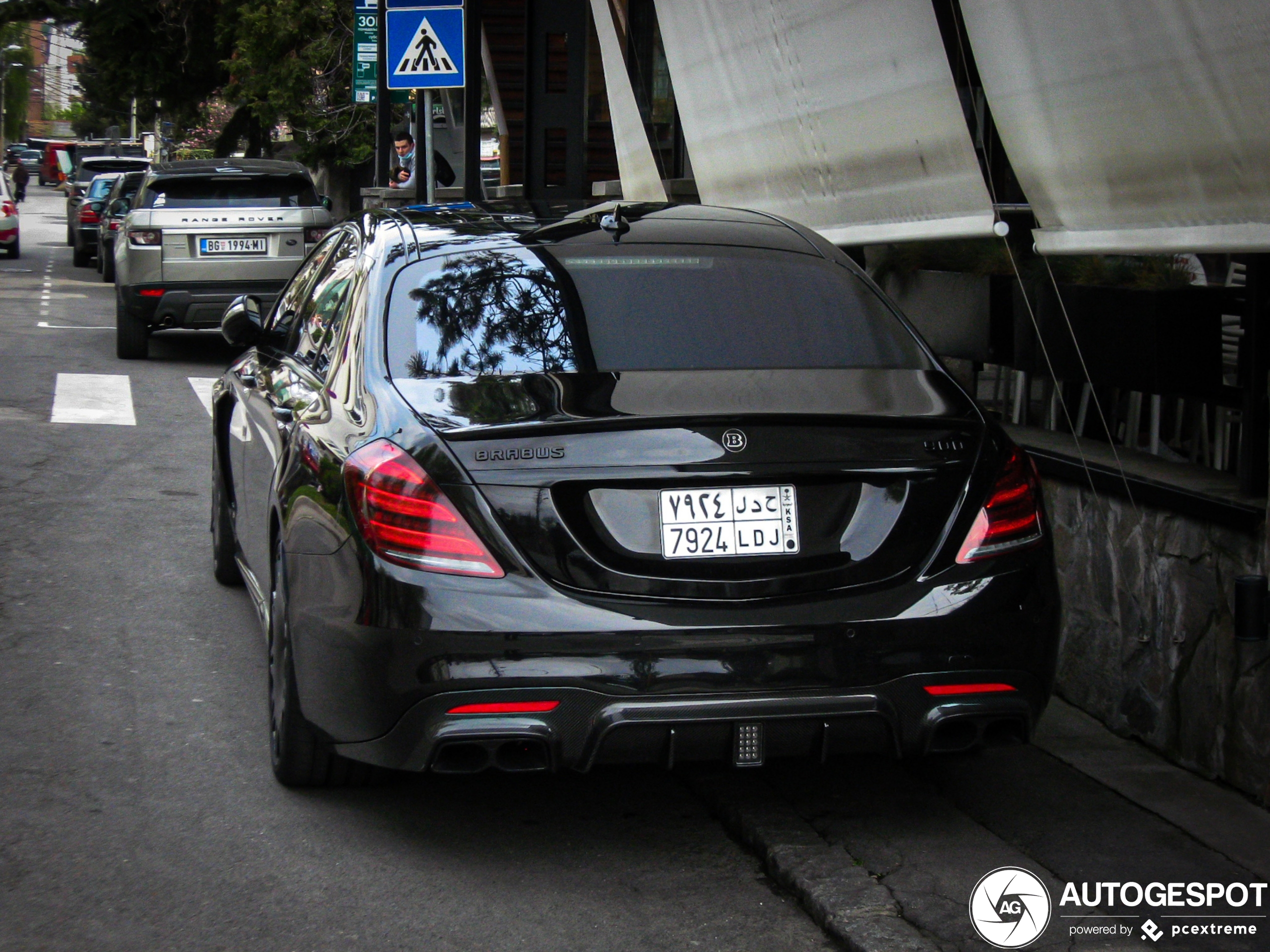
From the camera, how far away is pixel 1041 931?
3820mm

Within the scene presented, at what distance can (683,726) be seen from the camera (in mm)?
3957

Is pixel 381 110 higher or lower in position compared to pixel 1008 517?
higher

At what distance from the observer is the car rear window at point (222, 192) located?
53.0 ft

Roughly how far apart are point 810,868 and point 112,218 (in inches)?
861

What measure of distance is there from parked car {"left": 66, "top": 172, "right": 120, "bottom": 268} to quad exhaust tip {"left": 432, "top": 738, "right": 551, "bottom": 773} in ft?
92.7

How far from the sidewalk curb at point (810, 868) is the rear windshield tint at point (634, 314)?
1179mm

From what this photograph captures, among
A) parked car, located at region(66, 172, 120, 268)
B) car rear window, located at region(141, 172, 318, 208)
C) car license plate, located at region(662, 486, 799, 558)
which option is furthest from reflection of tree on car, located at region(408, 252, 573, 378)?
parked car, located at region(66, 172, 120, 268)

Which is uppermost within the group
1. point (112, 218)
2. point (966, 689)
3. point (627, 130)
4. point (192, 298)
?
point (627, 130)

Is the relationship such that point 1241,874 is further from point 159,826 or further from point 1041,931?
point 159,826

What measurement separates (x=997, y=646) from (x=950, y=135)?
2500 mm

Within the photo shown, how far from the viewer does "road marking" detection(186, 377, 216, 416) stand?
13594 mm

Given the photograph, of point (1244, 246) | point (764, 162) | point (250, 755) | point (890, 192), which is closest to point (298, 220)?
point (764, 162)

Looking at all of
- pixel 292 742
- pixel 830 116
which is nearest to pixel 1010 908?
pixel 292 742

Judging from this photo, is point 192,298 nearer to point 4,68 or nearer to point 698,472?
point 698,472
